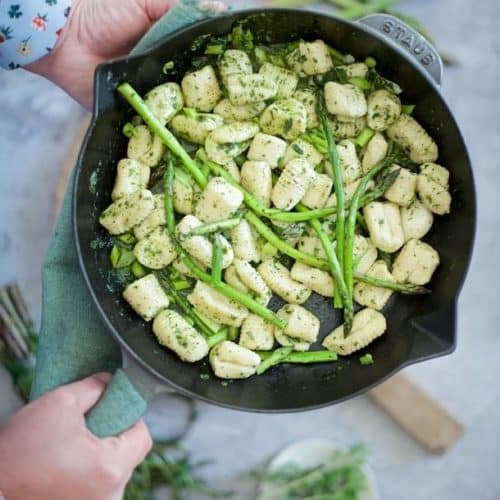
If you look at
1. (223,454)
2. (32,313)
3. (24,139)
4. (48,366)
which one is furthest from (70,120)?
(223,454)

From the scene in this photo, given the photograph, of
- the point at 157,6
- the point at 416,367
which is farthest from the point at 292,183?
the point at 416,367

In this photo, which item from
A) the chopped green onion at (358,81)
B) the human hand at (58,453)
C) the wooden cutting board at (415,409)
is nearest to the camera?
the human hand at (58,453)

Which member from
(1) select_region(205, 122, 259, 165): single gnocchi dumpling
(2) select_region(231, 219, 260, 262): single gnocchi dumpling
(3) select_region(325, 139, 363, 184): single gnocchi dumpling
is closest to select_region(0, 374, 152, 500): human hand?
(2) select_region(231, 219, 260, 262): single gnocchi dumpling

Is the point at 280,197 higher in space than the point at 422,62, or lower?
lower

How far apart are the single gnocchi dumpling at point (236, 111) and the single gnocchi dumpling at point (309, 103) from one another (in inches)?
2.4

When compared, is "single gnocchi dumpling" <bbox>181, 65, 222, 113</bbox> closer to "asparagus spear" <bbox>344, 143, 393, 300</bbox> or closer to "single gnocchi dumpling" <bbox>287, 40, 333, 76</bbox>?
"single gnocchi dumpling" <bbox>287, 40, 333, 76</bbox>

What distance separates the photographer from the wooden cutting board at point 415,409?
151 centimetres

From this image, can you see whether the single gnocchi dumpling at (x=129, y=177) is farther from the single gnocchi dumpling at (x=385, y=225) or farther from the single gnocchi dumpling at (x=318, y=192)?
the single gnocchi dumpling at (x=385, y=225)

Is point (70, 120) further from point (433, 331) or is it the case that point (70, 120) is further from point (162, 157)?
point (433, 331)

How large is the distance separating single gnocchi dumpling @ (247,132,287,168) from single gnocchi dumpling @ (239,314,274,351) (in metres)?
0.25

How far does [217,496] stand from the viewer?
156 centimetres

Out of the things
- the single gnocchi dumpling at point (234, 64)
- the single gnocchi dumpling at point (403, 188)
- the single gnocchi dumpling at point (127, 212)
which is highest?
the single gnocchi dumpling at point (234, 64)

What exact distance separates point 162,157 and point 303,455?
30.7 inches

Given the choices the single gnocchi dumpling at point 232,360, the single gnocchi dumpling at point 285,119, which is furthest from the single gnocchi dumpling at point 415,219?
the single gnocchi dumpling at point 232,360
